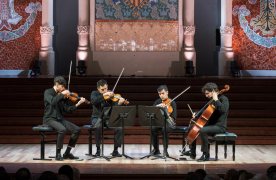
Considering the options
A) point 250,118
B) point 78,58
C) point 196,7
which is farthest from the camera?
point 196,7

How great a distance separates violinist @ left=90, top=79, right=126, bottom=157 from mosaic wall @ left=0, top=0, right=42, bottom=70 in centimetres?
701

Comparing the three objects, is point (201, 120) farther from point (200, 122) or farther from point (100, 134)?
point (100, 134)

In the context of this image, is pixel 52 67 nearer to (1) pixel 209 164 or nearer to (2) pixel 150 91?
(2) pixel 150 91

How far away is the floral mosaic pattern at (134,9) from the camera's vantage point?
668 inches

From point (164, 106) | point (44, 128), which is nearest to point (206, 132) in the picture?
point (164, 106)

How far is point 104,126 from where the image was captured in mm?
10430

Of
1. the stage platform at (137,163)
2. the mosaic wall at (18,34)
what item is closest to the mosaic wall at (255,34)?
the mosaic wall at (18,34)

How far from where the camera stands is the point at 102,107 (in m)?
10.4

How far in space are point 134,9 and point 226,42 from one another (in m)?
2.44

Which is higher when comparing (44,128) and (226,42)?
(226,42)

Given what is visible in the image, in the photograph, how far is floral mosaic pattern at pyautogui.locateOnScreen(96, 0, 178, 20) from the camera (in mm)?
16969

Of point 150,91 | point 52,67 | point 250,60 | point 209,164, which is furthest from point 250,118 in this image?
point 52,67

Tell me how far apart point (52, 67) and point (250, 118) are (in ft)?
20.3

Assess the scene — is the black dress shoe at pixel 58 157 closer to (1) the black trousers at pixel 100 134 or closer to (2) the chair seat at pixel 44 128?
(2) the chair seat at pixel 44 128
